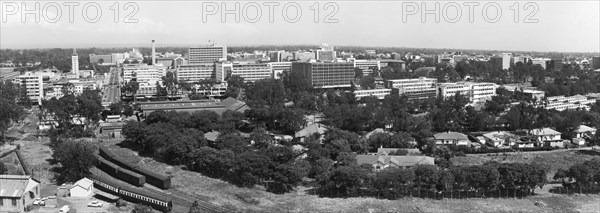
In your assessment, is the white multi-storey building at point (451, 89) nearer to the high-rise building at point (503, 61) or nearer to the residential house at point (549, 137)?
the residential house at point (549, 137)

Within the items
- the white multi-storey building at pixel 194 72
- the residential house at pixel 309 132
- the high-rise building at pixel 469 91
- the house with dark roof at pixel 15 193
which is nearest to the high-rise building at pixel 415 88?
the high-rise building at pixel 469 91

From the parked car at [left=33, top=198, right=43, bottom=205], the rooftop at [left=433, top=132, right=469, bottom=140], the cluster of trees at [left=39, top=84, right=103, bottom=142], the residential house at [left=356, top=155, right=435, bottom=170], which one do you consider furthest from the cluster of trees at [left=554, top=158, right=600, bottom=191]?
the cluster of trees at [left=39, top=84, right=103, bottom=142]

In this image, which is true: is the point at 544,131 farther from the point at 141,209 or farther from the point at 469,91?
the point at 141,209

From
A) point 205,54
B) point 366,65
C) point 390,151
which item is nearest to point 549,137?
point 390,151

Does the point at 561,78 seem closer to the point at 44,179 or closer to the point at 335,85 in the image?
the point at 335,85

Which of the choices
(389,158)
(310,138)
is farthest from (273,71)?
(389,158)
